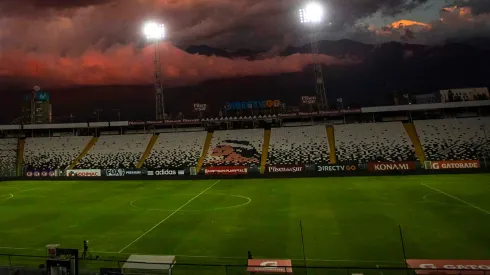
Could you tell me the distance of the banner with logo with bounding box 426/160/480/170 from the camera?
48594 mm

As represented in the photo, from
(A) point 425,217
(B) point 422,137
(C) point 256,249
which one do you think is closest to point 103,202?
(C) point 256,249

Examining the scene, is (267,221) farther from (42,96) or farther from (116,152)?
(42,96)

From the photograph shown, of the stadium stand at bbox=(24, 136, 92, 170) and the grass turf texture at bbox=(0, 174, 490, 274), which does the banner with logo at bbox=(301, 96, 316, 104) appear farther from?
the stadium stand at bbox=(24, 136, 92, 170)

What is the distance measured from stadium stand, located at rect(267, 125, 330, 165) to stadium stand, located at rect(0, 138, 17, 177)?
178 ft

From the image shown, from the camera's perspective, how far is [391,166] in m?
51.7

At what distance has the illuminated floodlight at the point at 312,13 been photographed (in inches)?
2207

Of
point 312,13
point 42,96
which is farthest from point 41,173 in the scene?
point 312,13

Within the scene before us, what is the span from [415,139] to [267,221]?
149ft

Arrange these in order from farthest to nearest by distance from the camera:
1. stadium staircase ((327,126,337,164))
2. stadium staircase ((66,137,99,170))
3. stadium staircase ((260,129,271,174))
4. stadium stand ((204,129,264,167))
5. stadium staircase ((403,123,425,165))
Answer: stadium staircase ((66,137,99,170)) → stadium stand ((204,129,264,167)) → stadium staircase ((260,129,271,174)) → stadium staircase ((327,126,337,164)) → stadium staircase ((403,123,425,165))

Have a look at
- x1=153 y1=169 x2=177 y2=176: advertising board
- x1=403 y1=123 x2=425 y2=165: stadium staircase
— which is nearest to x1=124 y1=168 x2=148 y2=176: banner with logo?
x1=153 y1=169 x2=177 y2=176: advertising board

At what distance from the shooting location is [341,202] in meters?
32.4

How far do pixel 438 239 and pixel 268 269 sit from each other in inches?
545

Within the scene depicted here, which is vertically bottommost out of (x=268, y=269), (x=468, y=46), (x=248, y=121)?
(x=268, y=269)

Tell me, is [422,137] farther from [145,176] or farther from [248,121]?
[145,176]
